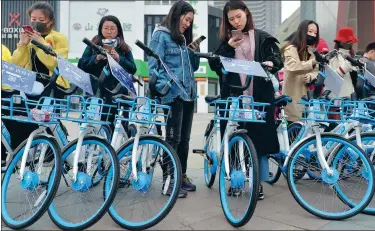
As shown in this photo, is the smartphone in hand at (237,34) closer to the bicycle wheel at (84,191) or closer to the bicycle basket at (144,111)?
the bicycle basket at (144,111)

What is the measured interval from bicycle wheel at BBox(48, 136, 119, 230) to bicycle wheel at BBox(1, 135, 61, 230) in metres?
0.14

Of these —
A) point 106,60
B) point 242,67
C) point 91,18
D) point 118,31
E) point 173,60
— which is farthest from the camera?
point 91,18

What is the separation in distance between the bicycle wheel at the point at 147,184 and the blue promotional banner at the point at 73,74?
2.21 feet

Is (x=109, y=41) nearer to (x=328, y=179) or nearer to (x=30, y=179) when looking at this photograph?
(x=30, y=179)

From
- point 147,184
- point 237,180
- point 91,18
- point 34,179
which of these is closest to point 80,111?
point 34,179

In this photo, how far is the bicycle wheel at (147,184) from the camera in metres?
2.70

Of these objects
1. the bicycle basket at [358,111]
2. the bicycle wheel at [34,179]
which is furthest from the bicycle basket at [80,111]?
the bicycle basket at [358,111]

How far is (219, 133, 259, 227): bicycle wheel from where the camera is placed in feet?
9.11

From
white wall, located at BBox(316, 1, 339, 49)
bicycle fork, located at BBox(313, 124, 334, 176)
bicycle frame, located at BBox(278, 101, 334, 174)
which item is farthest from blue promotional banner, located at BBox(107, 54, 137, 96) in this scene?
white wall, located at BBox(316, 1, 339, 49)

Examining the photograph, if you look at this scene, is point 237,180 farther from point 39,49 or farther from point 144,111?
point 39,49

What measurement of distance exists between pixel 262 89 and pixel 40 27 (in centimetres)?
241

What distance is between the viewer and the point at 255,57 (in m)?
3.46

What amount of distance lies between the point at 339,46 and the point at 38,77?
3.84 meters

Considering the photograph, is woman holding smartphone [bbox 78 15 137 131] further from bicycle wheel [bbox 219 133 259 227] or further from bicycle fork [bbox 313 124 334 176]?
bicycle fork [bbox 313 124 334 176]
